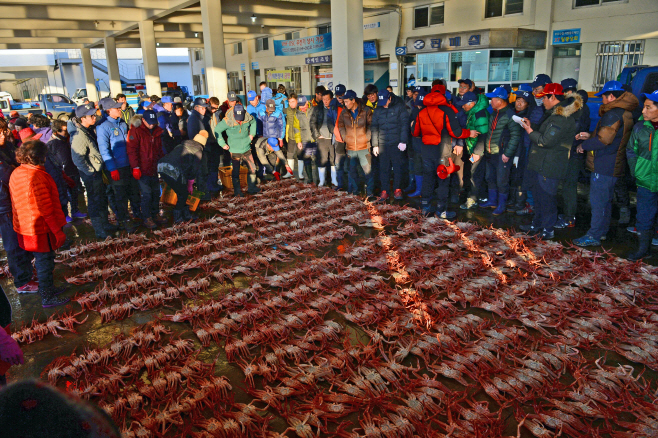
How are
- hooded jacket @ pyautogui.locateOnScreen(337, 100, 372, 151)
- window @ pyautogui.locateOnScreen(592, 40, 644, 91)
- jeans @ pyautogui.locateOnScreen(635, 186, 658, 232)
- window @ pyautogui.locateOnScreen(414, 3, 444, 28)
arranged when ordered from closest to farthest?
jeans @ pyautogui.locateOnScreen(635, 186, 658, 232)
hooded jacket @ pyautogui.locateOnScreen(337, 100, 372, 151)
window @ pyautogui.locateOnScreen(592, 40, 644, 91)
window @ pyautogui.locateOnScreen(414, 3, 444, 28)

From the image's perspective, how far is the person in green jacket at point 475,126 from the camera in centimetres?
649

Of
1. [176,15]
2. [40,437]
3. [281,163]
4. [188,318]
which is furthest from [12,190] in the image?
[176,15]

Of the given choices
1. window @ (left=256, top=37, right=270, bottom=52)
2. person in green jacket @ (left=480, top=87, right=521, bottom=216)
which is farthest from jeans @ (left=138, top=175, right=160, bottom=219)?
window @ (left=256, top=37, right=270, bottom=52)

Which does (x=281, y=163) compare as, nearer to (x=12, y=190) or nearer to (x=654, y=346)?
(x=12, y=190)

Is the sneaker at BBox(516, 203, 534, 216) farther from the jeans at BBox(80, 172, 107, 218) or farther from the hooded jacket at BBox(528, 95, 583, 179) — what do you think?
the jeans at BBox(80, 172, 107, 218)

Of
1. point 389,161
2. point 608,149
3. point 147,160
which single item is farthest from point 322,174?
point 608,149

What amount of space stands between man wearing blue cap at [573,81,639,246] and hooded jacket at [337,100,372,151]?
10.5 ft

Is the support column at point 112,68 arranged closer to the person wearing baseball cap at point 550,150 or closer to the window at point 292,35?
the window at point 292,35

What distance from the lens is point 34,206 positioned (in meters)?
3.89

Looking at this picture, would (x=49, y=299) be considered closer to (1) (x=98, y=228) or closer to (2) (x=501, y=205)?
(1) (x=98, y=228)

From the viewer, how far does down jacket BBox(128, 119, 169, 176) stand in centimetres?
607

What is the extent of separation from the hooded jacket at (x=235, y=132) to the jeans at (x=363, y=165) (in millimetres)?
1767

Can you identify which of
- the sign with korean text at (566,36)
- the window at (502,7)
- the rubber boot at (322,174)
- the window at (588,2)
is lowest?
the rubber boot at (322,174)

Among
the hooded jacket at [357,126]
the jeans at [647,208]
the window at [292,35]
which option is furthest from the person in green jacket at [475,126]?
the window at [292,35]
